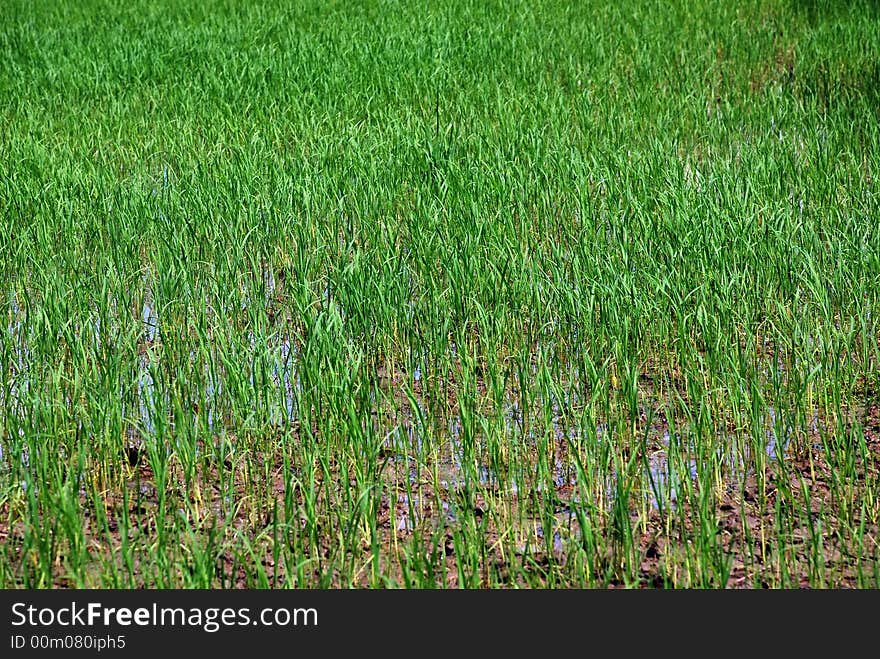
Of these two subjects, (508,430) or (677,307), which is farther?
(677,307)

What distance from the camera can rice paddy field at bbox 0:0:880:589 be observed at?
294 cm

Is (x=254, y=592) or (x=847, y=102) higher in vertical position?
(x=847, y=102)

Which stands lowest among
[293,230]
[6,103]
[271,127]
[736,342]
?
[736,342]

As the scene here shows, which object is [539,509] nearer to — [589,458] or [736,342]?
[589,458]

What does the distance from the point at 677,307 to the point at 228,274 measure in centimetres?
188

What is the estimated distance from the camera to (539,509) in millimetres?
3100

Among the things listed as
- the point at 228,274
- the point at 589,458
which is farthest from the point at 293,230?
the point at 589,458

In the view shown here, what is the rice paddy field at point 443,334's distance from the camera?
9.64 ft

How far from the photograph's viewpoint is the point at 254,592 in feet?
8.17

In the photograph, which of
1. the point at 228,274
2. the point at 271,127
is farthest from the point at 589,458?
the point at 271,127

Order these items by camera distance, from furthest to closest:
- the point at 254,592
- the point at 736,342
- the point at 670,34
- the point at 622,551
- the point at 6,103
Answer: the point at 670,34 < the point at 6,103 < the point at 736,342 < the point at 622,551 < the point at 254,592

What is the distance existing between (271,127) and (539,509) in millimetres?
4688

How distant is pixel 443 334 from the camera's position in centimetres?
399

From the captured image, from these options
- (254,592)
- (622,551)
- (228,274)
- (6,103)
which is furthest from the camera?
(6,103)
